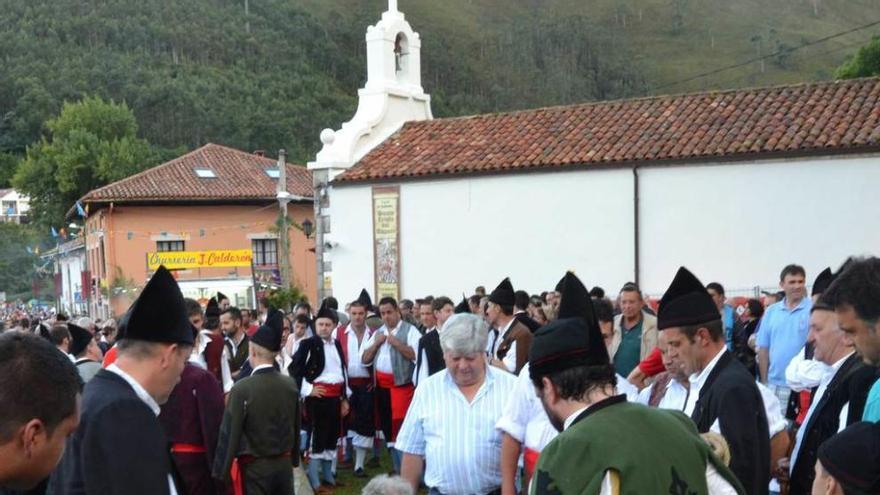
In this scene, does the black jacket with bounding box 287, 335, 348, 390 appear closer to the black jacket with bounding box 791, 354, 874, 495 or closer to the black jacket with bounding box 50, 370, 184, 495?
the black jacket with bounding box 50, 370, 184, 495

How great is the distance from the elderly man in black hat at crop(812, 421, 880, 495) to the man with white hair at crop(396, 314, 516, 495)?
228cm

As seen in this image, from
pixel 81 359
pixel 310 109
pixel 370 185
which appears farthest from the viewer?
pixel 310 109

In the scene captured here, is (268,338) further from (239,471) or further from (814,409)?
(814,409)

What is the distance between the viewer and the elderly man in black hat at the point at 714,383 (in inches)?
156

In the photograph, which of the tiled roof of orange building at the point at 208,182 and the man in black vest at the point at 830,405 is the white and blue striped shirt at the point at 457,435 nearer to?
the man in black vest at the point at 830,405

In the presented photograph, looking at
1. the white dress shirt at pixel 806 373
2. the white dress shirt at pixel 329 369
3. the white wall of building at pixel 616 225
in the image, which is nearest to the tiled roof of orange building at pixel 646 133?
the white wall of building at pixel 616 225

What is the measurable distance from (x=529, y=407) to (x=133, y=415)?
2.03 metres

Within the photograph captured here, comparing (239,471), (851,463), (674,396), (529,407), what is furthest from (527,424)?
(239,471)

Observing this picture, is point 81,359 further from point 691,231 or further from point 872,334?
point 691,231

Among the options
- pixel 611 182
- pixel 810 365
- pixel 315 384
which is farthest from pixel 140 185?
pixel 810 365

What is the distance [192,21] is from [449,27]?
6591cm

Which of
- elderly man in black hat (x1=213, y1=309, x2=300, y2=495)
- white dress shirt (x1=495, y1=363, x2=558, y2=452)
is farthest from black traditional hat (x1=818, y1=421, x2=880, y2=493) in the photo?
elderly man in black hat (x1=213, y1=309, x2=300, y2=495)

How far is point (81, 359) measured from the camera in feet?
24.6

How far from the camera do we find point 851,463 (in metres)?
2.92
